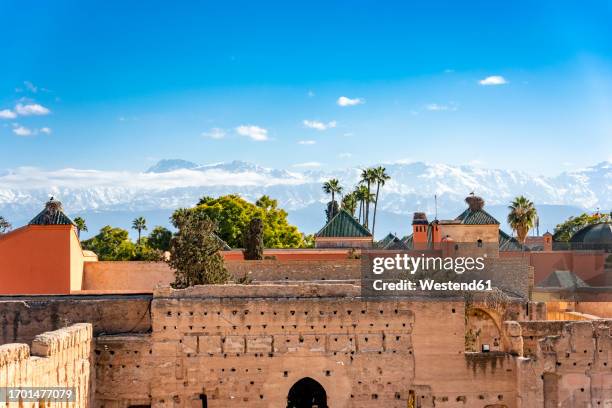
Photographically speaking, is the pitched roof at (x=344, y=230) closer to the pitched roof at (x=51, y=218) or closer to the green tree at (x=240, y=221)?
the green tree at (x=240, y=221)

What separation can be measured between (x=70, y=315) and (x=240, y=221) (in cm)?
2444

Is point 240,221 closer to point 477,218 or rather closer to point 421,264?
point 477,218

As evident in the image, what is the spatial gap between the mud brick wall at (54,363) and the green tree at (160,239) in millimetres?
21242

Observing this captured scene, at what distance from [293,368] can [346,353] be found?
1.65m

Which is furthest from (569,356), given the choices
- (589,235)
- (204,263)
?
(589,235)

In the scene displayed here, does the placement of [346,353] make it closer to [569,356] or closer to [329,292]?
[329,292]

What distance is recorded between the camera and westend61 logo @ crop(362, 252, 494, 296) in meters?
27.6

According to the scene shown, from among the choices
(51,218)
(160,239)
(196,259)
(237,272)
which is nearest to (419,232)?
(237,272)

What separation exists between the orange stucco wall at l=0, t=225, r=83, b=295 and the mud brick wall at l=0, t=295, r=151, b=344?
159 inches

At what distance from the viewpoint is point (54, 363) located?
21750 mm

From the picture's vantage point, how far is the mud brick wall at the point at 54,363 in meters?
19.0

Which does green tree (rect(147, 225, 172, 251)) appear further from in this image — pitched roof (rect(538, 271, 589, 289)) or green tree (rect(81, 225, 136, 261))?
pitched roof (rect(538, 271, 589, 289))

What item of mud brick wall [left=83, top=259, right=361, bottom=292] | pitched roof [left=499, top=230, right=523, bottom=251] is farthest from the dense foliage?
pitched roof [left=499, top=230, right=523, bottom=251]

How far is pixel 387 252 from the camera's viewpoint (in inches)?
1479
